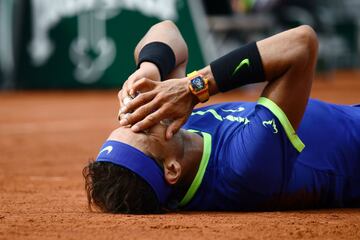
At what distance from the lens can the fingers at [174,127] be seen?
14.0 feet

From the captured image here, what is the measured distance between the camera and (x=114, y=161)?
421 cm

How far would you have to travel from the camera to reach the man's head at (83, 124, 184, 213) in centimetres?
421

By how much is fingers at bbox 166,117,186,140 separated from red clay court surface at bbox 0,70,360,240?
0.44 m

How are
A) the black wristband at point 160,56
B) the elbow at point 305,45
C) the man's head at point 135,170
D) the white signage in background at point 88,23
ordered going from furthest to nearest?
the white signage in background at point 88,23 → the black wristband at point 160,56 → the elbow at point 305,45 → the man's head at point 135,170

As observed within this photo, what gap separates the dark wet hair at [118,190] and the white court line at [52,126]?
19.2ft

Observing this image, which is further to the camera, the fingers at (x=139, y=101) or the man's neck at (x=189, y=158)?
the man's neck at (x=189, y=158)

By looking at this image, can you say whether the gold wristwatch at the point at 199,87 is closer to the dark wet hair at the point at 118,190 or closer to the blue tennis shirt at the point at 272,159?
the blue tennis shirt at the point at 272,159

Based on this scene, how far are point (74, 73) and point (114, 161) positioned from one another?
12.6 m

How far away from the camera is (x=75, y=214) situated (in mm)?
4508

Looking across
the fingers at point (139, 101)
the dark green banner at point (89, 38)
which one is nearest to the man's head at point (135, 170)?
the fingers at point (139, 101)

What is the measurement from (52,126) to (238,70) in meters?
6.81

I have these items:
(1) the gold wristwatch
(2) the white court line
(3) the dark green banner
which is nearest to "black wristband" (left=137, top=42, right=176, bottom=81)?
(1) the gold wristwatch

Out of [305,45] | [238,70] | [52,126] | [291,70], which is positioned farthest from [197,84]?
[52,126]

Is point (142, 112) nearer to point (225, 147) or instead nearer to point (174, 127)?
point (174, 127)
